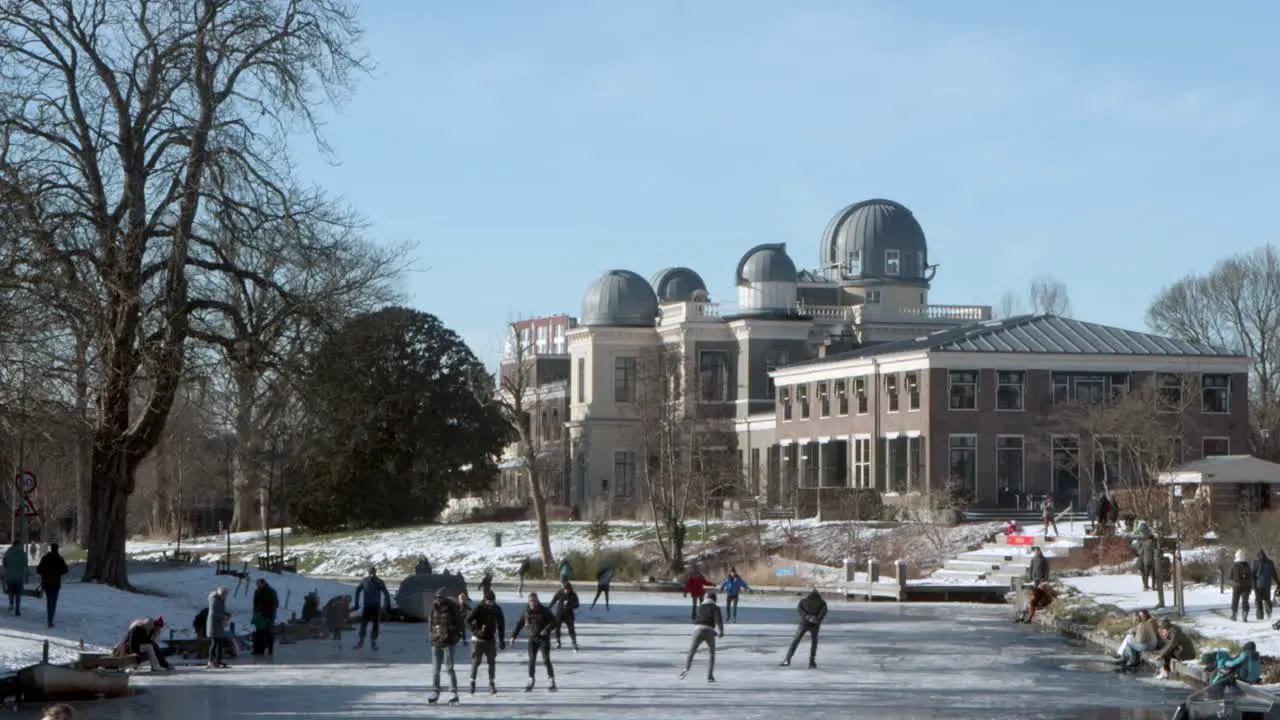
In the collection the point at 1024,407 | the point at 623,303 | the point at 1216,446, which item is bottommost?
the point at 1216,446

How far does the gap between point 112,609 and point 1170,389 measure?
160 feet

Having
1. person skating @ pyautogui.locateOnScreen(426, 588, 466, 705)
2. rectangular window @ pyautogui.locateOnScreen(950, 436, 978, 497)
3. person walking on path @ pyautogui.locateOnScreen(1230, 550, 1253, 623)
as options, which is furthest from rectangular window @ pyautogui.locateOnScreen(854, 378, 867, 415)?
person skating @ pyautogui.locateOnScreen(426, 588, 466, 705)

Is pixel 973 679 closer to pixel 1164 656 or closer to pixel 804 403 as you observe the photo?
pixel 1164 656

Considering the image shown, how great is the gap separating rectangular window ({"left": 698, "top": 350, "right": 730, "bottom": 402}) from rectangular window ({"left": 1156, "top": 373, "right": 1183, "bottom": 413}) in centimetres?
2555

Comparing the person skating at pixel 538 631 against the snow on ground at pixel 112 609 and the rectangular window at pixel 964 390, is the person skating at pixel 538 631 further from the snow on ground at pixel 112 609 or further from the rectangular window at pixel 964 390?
the rectangular window at pixel 964 390

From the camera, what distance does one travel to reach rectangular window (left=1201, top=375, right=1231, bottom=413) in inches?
2960

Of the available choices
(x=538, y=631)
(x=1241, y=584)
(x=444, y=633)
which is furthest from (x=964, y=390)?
(x=444, y=633)

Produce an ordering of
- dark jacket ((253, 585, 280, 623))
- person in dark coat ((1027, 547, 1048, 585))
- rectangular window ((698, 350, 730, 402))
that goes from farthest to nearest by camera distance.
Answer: rectangular window ((698, 350, 730, 402))
person in dark coat ((1027, 547, 1048, 585))
dark jacket ((253, 585, 280, 623))

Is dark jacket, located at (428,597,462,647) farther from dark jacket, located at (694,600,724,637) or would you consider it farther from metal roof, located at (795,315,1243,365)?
metal roof, located at (795,315,1243,365)

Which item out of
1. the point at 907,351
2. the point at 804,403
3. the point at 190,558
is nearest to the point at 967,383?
the point at 907,351

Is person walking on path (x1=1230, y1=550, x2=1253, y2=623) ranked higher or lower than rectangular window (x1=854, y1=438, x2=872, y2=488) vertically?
lower

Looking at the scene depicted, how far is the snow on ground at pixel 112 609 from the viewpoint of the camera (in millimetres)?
32156

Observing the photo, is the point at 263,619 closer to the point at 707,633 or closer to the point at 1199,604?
the point at 707,633

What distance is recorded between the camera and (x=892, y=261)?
9688 centimetres
